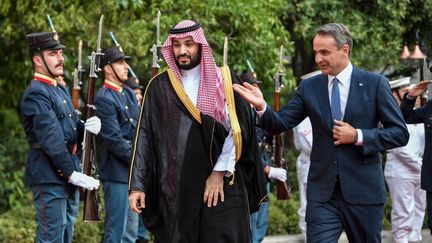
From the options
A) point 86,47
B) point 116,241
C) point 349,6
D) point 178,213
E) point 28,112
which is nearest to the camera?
point 178,213

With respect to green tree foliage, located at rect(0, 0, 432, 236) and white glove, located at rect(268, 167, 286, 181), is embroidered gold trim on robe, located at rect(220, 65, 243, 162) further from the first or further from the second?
green tree foliage, located at rect(0, 0, 432, 236)

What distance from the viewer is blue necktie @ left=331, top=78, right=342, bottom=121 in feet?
25.2

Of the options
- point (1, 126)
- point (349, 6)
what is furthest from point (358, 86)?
point (1, 126)

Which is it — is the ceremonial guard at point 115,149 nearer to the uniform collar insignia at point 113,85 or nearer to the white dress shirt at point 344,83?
the uniform collar insignia at point 113,85

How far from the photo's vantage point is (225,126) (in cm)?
761

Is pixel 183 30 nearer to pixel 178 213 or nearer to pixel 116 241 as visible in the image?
pixel 178 213

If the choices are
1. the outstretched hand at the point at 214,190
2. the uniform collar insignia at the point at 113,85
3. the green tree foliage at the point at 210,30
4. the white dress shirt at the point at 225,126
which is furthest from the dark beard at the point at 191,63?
the green tree foliage at the point at 210,30

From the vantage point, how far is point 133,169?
752 cm

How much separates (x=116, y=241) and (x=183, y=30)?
347 cm

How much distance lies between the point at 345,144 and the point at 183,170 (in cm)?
119

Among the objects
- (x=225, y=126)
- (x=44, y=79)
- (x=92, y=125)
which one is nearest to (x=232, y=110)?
(x=225, y=126)

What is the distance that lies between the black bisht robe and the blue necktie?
0.60m

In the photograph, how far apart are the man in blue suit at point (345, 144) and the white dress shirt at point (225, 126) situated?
320mm

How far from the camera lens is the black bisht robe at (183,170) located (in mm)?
7496
